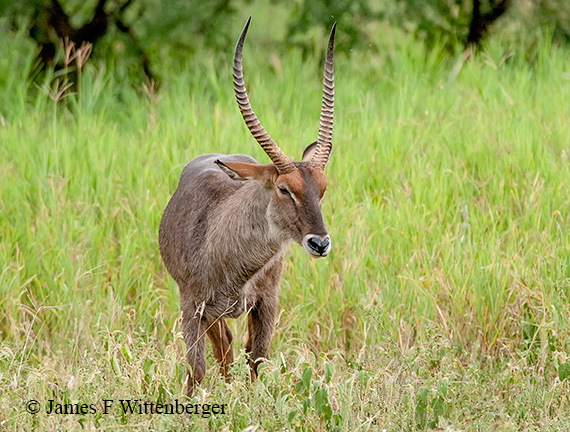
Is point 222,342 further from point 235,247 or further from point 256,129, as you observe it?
point 256,129

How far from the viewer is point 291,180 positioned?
444 centimetres

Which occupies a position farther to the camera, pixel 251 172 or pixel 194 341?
pixel 194 341

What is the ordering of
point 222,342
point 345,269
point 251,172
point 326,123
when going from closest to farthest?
point 251,172 → point 326,123 → point 222,342 → point 345,269

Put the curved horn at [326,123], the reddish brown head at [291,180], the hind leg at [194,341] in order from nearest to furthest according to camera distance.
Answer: the reddish brown head at [291,180]
the curved horn at [326,123]
the hind leg at [194,341]

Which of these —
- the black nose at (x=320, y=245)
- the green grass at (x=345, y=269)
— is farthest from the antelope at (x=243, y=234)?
the green grass at (x=345, y=269)

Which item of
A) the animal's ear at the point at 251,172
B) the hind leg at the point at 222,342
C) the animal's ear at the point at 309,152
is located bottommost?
the hind leg at the point at 222,342

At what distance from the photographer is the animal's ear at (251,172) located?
4559mm

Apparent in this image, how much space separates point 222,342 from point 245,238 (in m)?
0.70

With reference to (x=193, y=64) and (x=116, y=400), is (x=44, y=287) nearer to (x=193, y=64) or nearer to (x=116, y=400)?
(x=116, y=400)

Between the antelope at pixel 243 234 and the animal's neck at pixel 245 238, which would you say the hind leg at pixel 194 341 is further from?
the animal's neck at pixel 245 238

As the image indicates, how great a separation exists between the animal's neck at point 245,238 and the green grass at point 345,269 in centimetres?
56

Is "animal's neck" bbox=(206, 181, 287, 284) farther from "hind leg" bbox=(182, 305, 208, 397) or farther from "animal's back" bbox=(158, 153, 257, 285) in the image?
"hind leg" bbox=(182, 305, 208, 397)

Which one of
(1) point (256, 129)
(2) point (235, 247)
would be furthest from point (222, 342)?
(1) point (256, 129)

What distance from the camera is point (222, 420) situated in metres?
3.98
